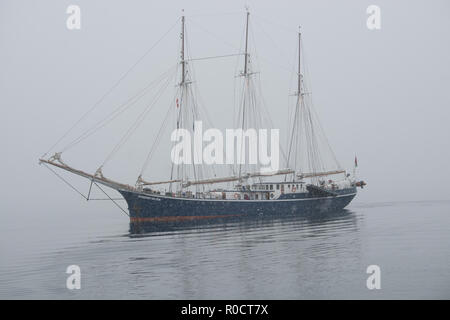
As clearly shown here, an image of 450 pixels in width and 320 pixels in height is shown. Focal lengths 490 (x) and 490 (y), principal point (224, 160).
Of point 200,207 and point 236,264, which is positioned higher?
point 200,207

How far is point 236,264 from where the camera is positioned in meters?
30.9

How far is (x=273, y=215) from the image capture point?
71.4m

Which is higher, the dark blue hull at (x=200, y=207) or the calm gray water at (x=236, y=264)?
the dark blue hull at (x=200, y=207)

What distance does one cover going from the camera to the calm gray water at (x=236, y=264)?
24344mm

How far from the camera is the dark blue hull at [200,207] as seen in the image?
202ft

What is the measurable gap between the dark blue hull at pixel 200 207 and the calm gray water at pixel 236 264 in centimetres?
1061

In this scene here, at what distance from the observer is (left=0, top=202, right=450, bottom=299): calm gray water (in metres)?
24.3

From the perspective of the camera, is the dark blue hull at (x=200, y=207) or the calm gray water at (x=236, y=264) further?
the dark blue hull at (x=200, y=207)

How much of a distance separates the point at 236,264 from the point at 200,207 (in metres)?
Answer: 34.1

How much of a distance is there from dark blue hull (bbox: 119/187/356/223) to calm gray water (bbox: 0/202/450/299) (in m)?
10.6

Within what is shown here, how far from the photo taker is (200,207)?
2549 inches

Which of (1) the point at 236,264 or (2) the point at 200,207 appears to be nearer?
(1) the point at 236,264
